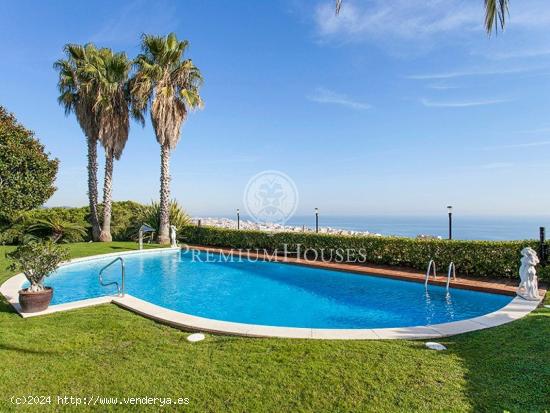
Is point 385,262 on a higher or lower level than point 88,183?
lower

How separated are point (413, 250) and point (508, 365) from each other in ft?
23.0

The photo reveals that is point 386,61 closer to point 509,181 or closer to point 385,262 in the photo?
point 385,262

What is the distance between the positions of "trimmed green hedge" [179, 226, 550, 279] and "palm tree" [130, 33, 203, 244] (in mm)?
6000

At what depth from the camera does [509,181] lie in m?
23.8

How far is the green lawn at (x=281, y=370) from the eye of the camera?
308 centimetres

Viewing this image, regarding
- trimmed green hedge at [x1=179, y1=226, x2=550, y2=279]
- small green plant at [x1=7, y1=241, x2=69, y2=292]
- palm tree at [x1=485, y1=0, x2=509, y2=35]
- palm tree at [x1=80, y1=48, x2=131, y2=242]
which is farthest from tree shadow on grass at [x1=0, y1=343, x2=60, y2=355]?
palm tree at [x1=80, y1=48, x2=131, y2=242]

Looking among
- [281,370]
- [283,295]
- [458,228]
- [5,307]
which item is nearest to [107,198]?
[5,307]

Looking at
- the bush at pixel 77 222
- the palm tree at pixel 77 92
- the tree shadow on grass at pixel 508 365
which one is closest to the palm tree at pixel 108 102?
the palm tree at pixel 77 92

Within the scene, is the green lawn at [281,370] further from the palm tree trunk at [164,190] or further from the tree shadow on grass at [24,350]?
the palm tree trunk at [164,190]

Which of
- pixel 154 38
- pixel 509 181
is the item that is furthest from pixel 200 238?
pixel 509 181

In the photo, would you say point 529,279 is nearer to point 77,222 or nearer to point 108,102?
point 108,102

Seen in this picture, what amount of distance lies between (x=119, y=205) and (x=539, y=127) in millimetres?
22601

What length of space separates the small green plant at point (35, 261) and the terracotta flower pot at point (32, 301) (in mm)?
198

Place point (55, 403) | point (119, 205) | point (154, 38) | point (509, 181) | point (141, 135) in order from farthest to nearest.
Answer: point (509, 181) → point (119, 205) → point (141, 135) → point (154, 38) → point (55, 403)
